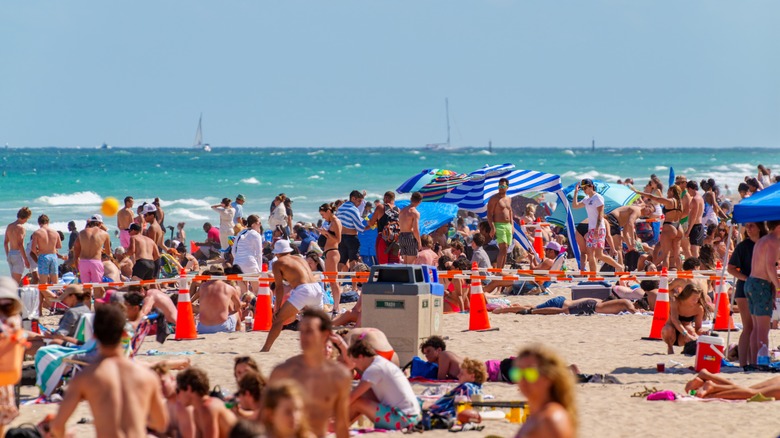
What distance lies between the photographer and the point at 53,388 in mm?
8594

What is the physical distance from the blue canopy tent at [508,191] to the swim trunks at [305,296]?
25.7ft

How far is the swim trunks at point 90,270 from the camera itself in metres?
14.0

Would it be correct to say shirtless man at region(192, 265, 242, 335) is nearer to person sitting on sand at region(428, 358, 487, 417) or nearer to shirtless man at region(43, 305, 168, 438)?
person sitting on sand at region(428, 358, 487, 417)

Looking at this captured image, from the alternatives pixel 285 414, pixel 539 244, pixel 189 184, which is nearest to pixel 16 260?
pixel 539 244

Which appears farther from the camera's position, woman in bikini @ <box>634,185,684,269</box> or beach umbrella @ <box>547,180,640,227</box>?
beach umbrella @ <box>547,180,640,227</box>

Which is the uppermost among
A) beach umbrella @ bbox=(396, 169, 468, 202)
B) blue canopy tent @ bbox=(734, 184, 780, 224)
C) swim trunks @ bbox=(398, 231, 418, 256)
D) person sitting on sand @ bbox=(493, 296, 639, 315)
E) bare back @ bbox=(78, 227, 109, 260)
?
blue canopy tent @ bbox=(734, 184, 780, 224)

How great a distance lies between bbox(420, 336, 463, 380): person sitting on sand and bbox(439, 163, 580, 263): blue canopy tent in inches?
334

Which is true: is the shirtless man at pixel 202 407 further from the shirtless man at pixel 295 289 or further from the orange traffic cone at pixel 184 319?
the orange traffic cone at pixel 184 319

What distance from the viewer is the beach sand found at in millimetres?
8094

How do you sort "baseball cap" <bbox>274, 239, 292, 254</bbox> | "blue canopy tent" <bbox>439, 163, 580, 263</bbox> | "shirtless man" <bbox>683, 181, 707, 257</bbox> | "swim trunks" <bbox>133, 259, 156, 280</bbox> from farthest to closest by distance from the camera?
"blue canopy tent" <bbox>439, 163, 580, 263</bbox>
"shirtless man" <bbox>683, 181, 707, 257</bbox>
"swim trunks" <bbox>133, 259, 156, 280</bbox>
"baseball cap" <bbox>274, 239, 292, 254</bbox>

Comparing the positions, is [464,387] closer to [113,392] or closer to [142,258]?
[113,392]

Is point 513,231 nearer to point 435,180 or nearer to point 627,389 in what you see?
point 435,180

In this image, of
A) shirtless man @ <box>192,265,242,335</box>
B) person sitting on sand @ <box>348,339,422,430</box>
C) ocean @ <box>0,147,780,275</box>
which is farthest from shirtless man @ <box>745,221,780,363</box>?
ocean @ <box>0,147,780,275</box>

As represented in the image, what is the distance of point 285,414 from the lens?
4.32 m
